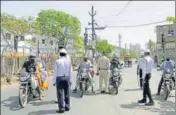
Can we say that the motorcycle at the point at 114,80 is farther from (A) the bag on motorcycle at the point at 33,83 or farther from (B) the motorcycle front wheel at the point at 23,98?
A: (B) the motorcycle front wheel at the point at 23,98

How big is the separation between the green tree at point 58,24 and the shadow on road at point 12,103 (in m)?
34.5

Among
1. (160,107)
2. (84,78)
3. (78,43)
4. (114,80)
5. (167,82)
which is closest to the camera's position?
(160,107)

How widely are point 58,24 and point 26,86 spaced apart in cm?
3902

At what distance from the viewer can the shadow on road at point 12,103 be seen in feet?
33.1

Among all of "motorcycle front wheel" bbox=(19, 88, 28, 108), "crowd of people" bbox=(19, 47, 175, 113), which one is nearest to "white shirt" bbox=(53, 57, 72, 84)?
"crowd of people" bbox=(19, 47, 175, 113)

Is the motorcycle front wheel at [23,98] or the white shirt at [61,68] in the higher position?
the white shirt at [61,68]

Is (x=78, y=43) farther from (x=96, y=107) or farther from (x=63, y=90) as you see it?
(x=63, y=90)

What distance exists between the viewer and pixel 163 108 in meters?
9.74

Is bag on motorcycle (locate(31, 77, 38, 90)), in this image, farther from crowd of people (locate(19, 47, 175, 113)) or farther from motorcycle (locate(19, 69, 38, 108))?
crowd of people (locate(19, 47, 175, 113))

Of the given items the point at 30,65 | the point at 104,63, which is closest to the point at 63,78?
the point at 30,65

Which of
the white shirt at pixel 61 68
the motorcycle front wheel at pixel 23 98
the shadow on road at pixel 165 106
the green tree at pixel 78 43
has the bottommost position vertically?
the shadow on road at pixel 165 106

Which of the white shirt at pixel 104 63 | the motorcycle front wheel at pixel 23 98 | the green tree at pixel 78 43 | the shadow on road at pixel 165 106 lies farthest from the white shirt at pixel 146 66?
the green tree at pixel 78 43

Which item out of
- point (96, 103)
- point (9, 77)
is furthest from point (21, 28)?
point (96, 103)

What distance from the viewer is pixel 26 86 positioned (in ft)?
34.0
